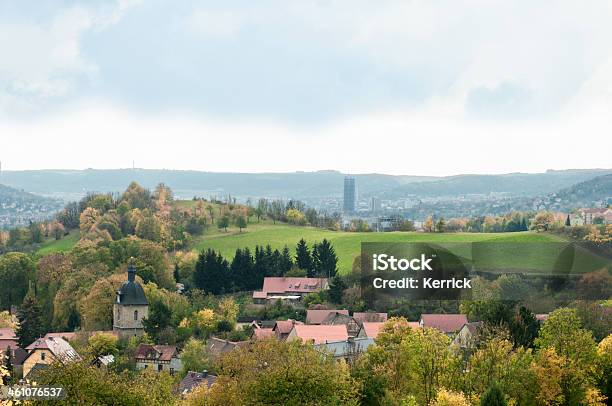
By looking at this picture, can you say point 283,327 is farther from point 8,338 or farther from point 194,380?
point 8,338

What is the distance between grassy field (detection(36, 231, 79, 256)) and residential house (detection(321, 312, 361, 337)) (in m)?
51.7

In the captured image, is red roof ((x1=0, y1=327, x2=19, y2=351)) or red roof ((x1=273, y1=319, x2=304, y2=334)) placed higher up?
red roof ((x1=273, y1=319, x2=304, y2=334))

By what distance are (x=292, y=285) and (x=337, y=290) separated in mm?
10310

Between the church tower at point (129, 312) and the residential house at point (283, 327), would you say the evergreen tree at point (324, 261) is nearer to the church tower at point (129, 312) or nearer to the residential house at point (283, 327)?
the residential house at point (283, 327)

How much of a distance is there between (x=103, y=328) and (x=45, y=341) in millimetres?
11538

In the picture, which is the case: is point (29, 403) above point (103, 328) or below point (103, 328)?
above

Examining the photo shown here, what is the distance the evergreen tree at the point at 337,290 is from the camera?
95.1 m

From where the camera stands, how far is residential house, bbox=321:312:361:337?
82.6 m

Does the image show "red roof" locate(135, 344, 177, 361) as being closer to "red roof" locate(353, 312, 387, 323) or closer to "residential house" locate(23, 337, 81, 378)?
"residential house" locate(23, 337, 81, 378)

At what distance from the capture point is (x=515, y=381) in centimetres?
5109

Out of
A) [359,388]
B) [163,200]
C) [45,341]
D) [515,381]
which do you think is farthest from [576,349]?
[163,200]

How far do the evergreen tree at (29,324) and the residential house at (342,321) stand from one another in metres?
21.4

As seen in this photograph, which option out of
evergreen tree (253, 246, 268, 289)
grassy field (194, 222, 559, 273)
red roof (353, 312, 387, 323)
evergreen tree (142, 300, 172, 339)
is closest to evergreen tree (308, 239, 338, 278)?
grassy field (194, 222, 559, 273)

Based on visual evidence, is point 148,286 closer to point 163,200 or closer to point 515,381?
point 515,381
